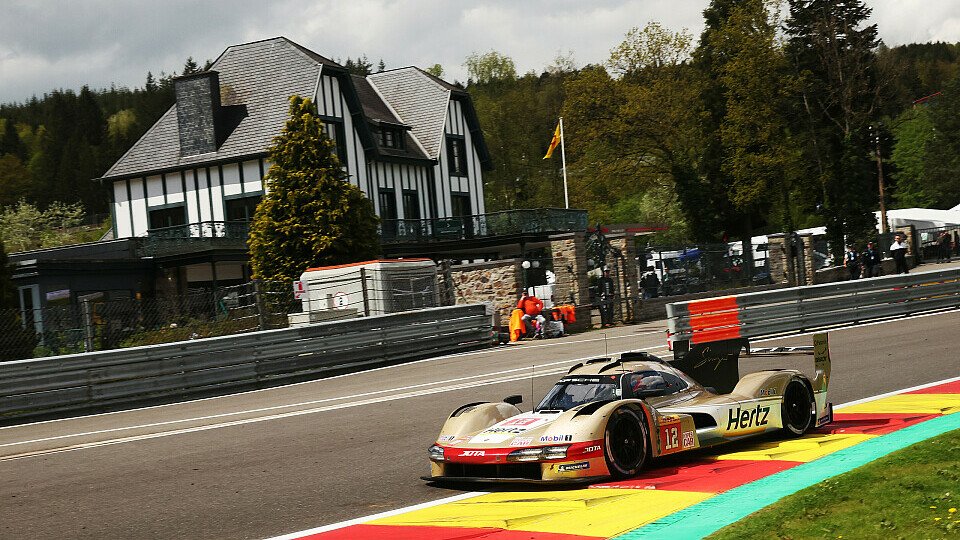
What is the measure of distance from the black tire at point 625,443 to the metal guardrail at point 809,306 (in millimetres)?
13470

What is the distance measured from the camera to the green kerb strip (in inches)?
270

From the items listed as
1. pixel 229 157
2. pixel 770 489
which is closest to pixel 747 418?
pixel 770 489

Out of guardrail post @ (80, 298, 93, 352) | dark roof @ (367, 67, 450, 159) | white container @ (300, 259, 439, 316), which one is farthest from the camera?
dark roof @ (367, 67, 450, 159)

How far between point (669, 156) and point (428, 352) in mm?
41359

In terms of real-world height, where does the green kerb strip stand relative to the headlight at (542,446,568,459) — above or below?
below

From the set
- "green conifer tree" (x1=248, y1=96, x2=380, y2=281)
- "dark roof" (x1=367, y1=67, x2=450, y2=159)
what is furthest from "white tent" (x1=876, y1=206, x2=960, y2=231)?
"green conifer tree" (x1=248, y1=96, x2=380, y2=281)

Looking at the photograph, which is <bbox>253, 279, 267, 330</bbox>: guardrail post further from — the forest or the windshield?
the forest

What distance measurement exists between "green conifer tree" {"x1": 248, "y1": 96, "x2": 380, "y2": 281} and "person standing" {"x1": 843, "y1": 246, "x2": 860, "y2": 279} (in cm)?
2157

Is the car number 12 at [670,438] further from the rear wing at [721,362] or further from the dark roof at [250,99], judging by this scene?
the dark roof at [250,99]

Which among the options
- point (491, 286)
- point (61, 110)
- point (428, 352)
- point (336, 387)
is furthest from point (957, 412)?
point (61, 110)

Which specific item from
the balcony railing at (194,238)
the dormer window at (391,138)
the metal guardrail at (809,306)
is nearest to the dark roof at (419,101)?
the dormer window at (391,138)

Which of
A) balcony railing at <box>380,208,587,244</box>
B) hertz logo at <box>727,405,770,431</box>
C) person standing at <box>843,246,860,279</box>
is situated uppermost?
balcony railing at <box>380,208,587,244</box>

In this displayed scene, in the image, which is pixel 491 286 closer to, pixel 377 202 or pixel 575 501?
pixel 377 202

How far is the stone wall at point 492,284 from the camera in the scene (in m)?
31.5
